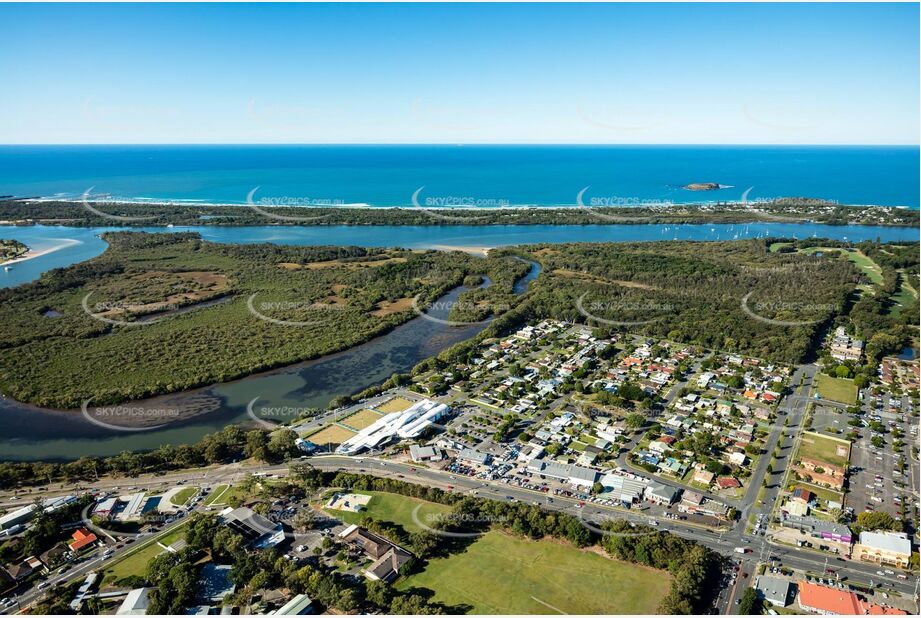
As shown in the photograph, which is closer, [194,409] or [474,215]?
[194,409]

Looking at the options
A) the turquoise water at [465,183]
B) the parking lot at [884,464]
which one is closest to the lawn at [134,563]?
the parking lot at [884,464]

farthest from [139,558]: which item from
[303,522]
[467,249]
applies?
[467,249]

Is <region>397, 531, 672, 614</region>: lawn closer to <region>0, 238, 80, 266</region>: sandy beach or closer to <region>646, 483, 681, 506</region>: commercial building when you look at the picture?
<region>646, 483, 681, 506</region>: commercial building

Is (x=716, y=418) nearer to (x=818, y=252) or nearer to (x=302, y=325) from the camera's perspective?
(x=302, y=325)

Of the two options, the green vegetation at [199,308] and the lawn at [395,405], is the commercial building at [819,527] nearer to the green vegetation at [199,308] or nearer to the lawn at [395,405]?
the lawn at [395,405]

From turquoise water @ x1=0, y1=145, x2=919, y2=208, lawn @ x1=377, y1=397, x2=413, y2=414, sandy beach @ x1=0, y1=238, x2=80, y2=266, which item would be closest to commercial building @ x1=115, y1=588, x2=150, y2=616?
lawn @ x1=377, y1=397, x2=413, y2=414

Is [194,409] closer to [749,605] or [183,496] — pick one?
[183,496]
